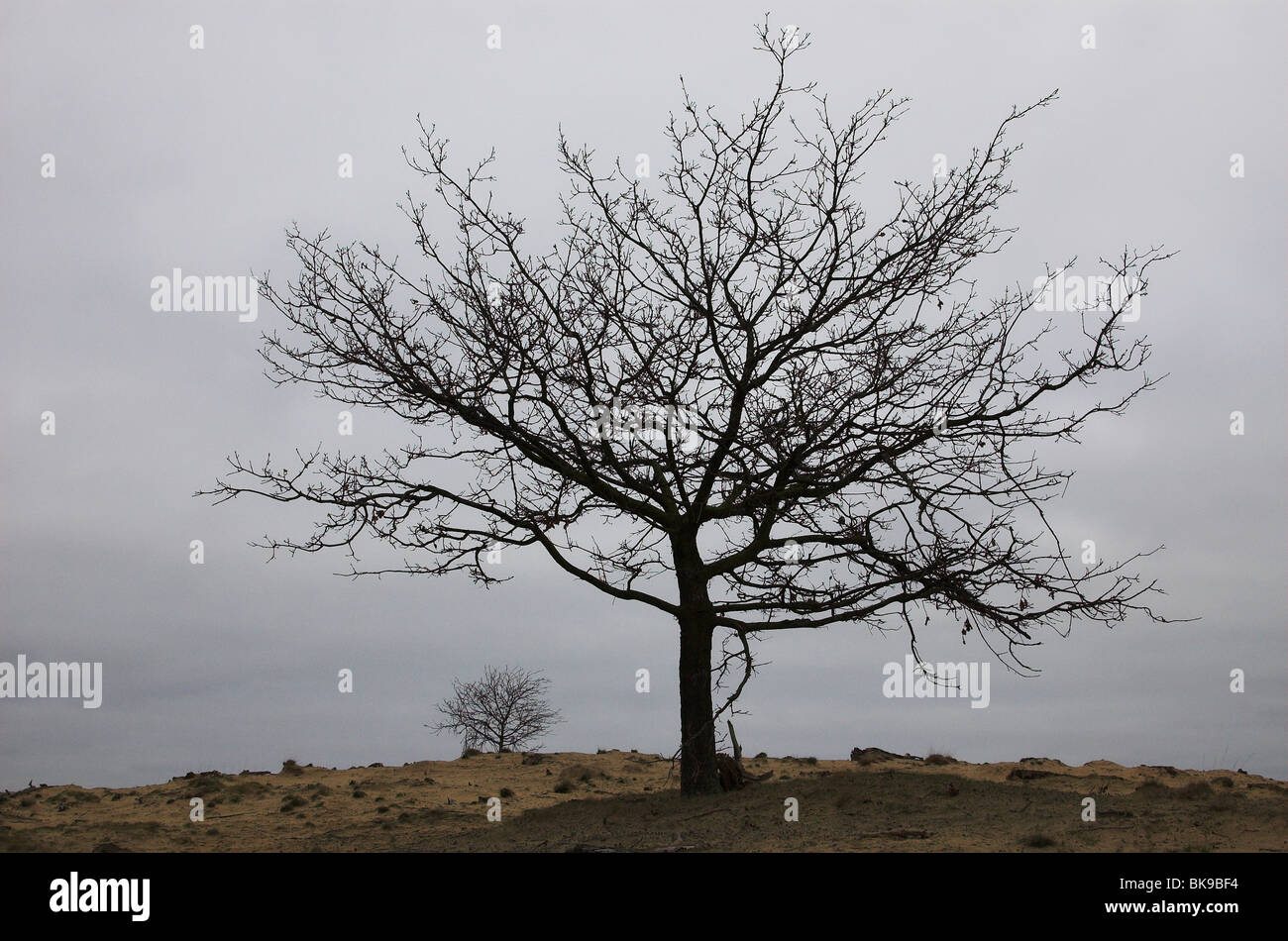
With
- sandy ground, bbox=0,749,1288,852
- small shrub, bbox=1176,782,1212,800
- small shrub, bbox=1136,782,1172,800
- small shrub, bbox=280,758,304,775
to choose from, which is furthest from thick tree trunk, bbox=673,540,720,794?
small shrub, bbox=280,758,304,775

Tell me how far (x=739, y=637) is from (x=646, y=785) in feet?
15.2

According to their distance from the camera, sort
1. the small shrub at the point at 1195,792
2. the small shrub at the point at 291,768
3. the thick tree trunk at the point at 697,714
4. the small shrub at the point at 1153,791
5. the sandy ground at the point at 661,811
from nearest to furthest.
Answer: the sandy ground at the point at 661,811 < the small shrub at the point at 1195,792 < the small shrub at the point at 1153,791 < the thick tree trunk at the point at 697,714 < the small shrub at the point at 291,768

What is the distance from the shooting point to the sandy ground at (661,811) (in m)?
10.0

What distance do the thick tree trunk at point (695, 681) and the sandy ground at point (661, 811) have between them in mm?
396

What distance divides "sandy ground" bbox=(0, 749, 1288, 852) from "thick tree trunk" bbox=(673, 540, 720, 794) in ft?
1.30

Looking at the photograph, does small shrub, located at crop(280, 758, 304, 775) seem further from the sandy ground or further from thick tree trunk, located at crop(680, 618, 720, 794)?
thick tree trunk, located at crop(680, 618, 720, 794)

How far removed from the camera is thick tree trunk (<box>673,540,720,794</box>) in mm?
13320

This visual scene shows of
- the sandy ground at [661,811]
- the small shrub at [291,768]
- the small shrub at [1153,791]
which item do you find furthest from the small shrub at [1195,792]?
the small shrub at [291,768]

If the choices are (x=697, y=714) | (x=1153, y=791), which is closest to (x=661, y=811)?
(x=697, y=714)

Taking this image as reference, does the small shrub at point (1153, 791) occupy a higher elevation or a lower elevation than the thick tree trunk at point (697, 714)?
lower

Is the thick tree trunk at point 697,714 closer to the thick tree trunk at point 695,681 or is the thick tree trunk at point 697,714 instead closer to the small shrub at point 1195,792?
the thick tree trunk at point 695,681

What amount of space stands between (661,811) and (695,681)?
1642mm
